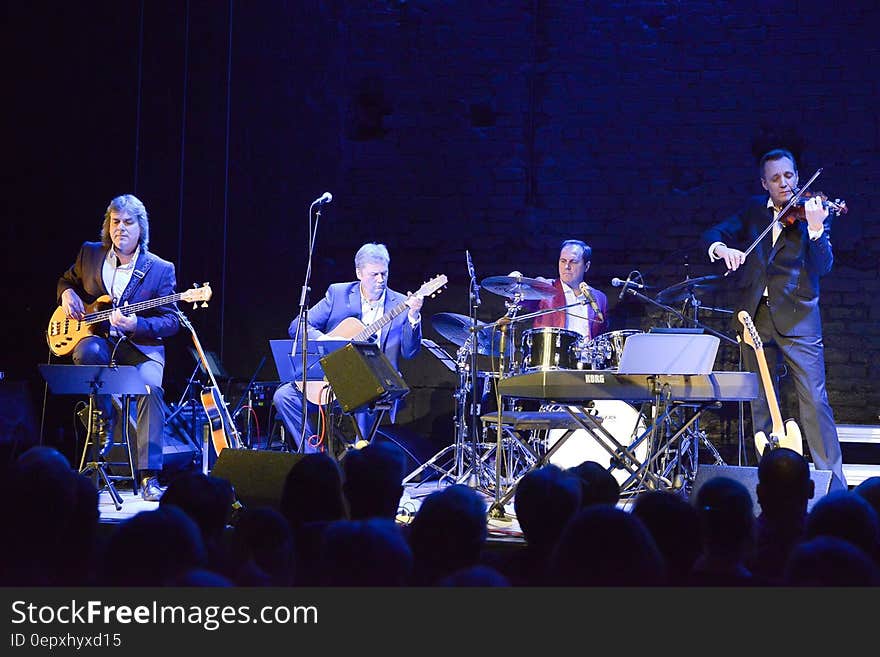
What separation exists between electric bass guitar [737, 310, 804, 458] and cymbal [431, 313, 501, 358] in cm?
145

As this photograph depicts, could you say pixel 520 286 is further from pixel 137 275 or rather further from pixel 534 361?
pixel 137 275

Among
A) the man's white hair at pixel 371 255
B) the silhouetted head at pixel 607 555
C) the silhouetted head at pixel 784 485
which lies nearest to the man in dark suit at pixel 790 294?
the man's white hair at pixel 371 255

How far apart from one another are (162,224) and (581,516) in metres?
5.91

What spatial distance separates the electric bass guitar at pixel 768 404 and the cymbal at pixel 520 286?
3.70ft

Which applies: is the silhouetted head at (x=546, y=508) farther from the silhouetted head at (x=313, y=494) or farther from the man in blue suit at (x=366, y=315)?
the man in blue suit at (x=366, y=315)

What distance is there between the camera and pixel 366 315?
6.55 metres

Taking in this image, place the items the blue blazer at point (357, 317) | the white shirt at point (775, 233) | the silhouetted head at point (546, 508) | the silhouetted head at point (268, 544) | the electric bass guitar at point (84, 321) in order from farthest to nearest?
the blue blazer at point (357, 317) < the electric bass guitar at point (84, 321) < the white shirt at point (775, 233) < the silhouetted head at point (546, 508) < the silhouetted head at point (268, 544)

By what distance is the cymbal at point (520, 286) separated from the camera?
583 centimetres

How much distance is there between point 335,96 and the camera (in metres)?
7.30

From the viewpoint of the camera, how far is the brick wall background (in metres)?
6.82

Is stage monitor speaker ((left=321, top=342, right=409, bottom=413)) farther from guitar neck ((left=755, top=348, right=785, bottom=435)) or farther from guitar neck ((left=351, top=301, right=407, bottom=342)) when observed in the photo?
guitar neck ((left=755, top=348, right=785, bottom=435))

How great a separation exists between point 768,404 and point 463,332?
187cm
